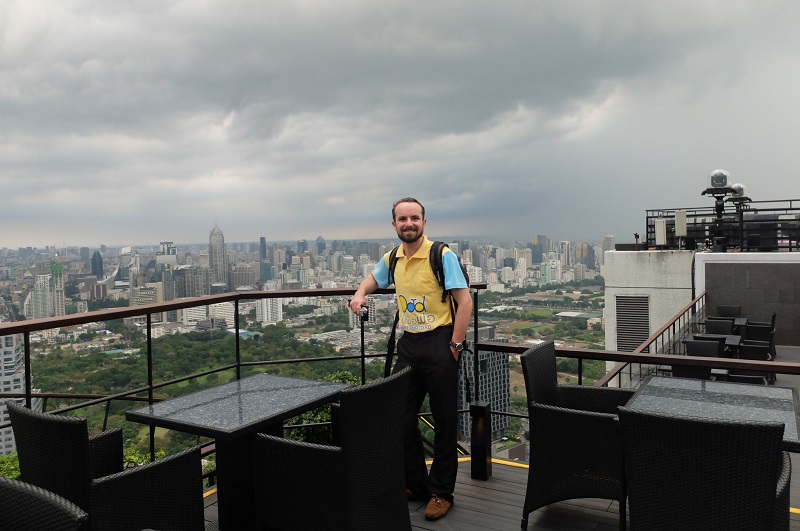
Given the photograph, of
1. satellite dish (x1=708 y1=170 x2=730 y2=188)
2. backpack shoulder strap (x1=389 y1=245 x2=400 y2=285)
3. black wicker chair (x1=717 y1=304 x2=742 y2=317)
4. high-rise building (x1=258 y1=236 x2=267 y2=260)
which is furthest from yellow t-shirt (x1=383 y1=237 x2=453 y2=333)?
satellite dish (x1=708 y1=170 x2=730 y2=188)

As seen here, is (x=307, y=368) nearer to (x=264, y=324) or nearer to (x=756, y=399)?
(x=264, y=324)

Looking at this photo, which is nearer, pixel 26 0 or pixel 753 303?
pixel 753 303

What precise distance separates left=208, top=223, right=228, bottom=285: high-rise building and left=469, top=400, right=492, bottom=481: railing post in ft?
19.0

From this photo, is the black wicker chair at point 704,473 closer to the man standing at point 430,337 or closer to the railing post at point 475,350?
the man standing at point 430,337

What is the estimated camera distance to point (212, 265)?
11531mm

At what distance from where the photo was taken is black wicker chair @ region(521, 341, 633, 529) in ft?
8.93

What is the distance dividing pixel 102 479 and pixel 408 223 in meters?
1.80

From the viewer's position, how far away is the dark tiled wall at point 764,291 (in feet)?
38.1

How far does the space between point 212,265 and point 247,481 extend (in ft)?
31.7

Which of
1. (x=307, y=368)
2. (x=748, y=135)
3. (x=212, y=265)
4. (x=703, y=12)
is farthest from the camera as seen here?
(x=748, y=135)

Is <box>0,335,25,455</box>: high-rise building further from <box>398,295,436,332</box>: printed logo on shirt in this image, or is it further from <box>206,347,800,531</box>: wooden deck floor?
<box>398,295,436,332</box>: printed logo on shirt

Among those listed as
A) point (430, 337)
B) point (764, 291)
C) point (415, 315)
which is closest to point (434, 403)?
point (430, 337)

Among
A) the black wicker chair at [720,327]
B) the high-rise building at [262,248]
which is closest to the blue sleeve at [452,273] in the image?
the black wicker chair at [720,327]

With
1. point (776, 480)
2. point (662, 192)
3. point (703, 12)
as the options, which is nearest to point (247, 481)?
point (776, 480)
